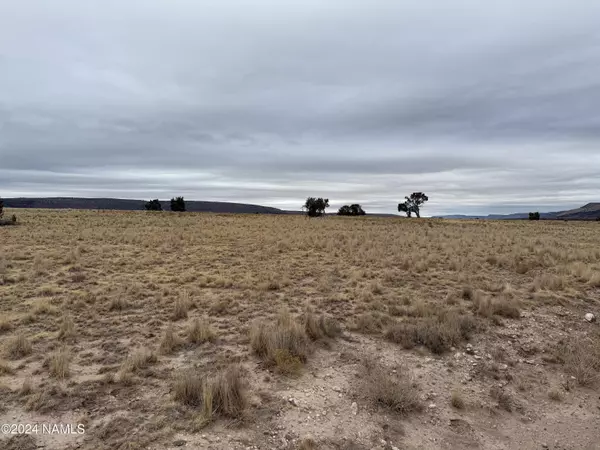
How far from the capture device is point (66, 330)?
6.67 m

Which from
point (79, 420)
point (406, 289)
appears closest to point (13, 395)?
point (79, 420)

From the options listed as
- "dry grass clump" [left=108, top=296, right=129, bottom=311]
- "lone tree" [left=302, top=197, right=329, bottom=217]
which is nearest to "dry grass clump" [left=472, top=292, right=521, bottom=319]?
"dry grass clump" [left=108, top=296, right=129, bottom=311]

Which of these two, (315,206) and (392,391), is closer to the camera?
(392,391)

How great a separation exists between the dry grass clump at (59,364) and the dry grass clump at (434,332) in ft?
16.3

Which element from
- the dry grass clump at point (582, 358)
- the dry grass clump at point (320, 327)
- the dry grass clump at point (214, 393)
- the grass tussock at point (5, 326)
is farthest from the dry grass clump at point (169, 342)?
the dry grass clump at point (582, 358)

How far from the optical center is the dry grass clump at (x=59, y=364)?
5051mm

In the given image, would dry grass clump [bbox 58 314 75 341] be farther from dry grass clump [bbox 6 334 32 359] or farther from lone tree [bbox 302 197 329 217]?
lone tree [bbox 302 197 329 217]

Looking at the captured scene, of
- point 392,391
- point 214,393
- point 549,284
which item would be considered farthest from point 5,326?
point 549,284

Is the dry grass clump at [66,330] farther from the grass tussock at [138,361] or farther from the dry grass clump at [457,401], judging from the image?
the dry grass clump at [457,401]

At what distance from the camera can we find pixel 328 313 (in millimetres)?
8297

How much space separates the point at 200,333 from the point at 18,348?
2.68m

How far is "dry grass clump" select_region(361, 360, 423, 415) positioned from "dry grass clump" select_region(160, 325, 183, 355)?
10.0 ft

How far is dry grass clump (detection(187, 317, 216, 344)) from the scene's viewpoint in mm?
6484

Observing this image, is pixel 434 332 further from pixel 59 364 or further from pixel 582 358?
pixel 59 364
